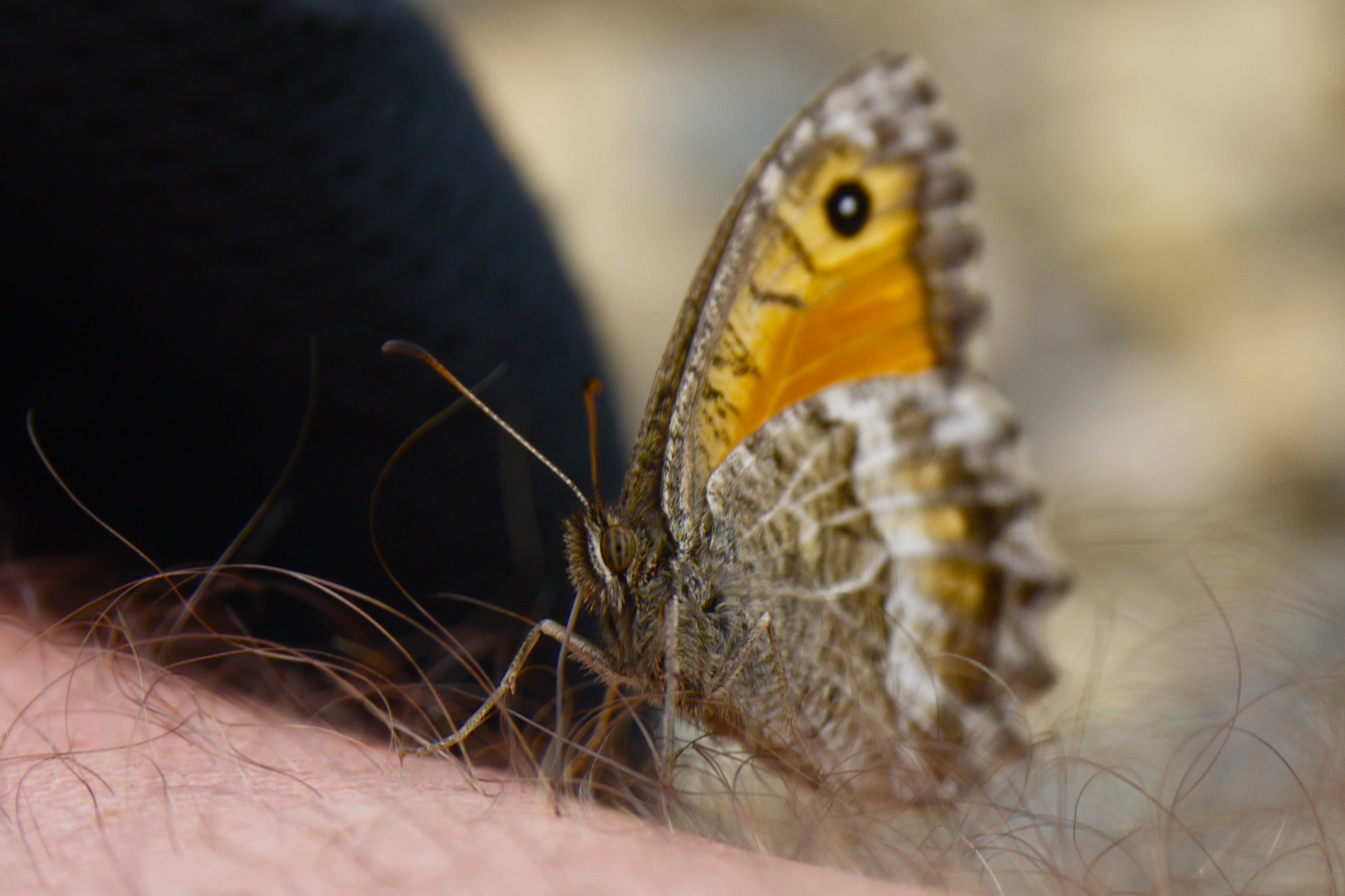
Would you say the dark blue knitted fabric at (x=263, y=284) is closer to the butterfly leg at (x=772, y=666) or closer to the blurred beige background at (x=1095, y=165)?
the butterfly leg at (x=772, y=666)

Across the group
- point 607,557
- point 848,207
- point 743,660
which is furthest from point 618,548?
point 848,207

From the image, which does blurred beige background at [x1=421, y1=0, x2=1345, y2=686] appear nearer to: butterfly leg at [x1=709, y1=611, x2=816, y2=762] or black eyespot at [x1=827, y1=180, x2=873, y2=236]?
black eyespot at [x1=827, y1=180, x2=873, y2=236]

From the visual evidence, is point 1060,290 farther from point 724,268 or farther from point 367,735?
point 367,735

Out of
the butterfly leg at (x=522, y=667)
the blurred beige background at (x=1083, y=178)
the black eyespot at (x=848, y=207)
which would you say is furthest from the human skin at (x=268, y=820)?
the blurred beige background at (x=1083, y=178)

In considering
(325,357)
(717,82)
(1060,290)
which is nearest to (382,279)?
(325,357)

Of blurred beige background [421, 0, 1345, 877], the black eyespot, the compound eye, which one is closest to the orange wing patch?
the black eyespot

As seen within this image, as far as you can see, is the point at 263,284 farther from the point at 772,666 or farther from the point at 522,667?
the point at 772,666
